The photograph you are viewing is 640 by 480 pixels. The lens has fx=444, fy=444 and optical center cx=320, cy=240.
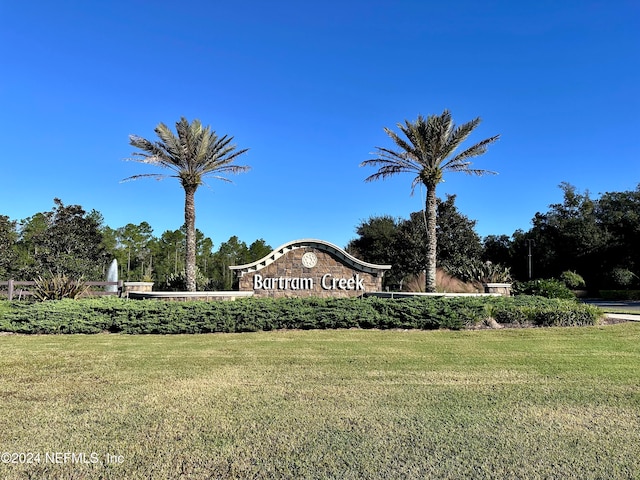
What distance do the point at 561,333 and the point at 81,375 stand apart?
935 cm

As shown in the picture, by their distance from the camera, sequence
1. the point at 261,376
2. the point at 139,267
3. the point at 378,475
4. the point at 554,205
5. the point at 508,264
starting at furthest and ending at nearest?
1. the point at 139,267
2. the point at 508,264
3. the point at 554,205
4. the point at 261,376
5. the point at 378,475

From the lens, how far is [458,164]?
1931 cm

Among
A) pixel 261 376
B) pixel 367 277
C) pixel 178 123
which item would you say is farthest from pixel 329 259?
pixel 261 376

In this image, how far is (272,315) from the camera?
10.0 m

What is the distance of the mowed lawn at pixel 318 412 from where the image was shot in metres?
3.22

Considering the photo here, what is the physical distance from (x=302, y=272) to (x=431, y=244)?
5.68 meters

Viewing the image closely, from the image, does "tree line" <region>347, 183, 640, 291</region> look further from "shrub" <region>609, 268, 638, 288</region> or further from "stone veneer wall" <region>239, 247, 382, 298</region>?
"stone veneer wall" <region>239, 247, 382, 298</region>

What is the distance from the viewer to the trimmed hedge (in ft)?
31.4

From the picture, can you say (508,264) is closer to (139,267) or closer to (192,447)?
(139,267)

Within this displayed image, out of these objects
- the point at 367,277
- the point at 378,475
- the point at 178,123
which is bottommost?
the point at 378,475

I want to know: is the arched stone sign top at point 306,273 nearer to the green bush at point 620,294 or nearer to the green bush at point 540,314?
the green bush at point 540,314

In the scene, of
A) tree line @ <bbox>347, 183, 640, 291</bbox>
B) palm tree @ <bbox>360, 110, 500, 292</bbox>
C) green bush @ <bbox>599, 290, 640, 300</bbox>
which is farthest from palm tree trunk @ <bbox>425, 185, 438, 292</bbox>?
green bush @ <bbox>599, 290, 640, 300</bbox>

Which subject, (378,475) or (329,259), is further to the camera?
(329,259)

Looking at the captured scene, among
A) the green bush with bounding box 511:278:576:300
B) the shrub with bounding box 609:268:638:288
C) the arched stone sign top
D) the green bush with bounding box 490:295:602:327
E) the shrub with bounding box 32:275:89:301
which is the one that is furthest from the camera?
the shrub with bounding box 609:268:638:288
